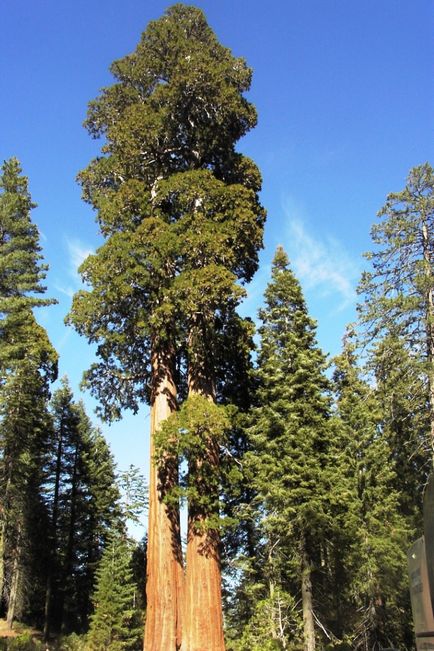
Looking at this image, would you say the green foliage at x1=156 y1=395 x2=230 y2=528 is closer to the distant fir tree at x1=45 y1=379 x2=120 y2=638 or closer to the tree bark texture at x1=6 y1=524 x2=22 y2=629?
the tree bark texture at x1=6 y1=524 x2=22 y2=629

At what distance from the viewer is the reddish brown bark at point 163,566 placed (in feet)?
36.6

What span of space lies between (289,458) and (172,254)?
6274 millimetres

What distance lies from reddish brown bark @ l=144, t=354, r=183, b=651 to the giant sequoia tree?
0.08 feet

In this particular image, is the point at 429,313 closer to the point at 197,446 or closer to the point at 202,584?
the point at 197,446

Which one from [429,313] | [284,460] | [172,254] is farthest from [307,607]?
[172,254]

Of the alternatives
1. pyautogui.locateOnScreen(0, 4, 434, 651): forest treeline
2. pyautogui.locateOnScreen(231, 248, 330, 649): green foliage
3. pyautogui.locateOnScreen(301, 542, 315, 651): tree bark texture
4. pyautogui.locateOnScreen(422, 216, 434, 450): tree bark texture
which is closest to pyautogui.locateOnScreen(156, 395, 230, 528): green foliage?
pyautogui.locateOnScreen(0, 4, 434, 651): forest treeline

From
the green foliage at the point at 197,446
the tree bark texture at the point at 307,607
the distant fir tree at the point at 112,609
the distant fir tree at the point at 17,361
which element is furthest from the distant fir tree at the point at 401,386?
the distant fir tree at the point at 112,609

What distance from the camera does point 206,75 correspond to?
14.6 metres

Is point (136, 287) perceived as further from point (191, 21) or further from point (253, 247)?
point (191, 21)

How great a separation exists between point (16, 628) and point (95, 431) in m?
13.3

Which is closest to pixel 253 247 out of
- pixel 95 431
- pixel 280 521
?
pixel 280 521

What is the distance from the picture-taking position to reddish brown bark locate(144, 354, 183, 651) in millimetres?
11156

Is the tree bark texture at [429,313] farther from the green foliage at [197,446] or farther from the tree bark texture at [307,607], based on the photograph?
the green foliage at [197,446]

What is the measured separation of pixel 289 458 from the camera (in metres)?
14.8
